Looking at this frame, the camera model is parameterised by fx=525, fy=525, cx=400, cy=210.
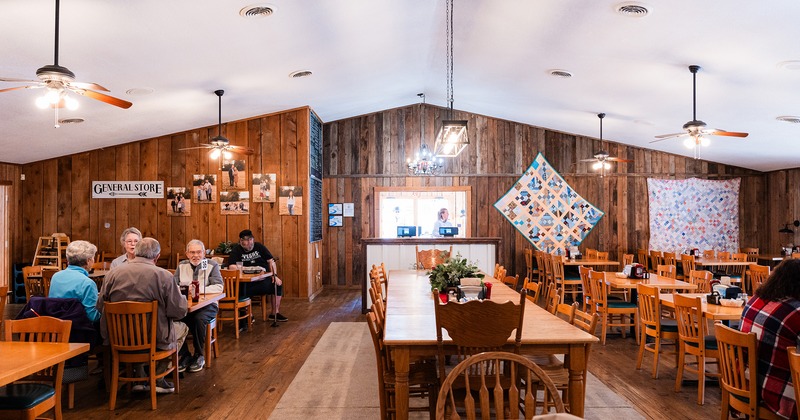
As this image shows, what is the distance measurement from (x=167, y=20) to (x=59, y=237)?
591 centimetres

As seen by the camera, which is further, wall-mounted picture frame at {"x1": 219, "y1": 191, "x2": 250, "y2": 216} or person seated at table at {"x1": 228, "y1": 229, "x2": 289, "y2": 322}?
wall-mounted picture frame at {"x1": 219, "y1": 191, "x2": 250, "y2": 216}

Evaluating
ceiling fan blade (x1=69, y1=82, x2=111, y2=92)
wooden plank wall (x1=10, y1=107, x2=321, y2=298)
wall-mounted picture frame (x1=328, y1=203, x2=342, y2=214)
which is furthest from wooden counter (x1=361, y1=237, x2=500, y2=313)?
ceiling fan blade (x1=69, y1=82, x2=111, y2=92)

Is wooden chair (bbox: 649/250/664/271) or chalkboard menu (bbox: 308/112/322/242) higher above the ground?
chalkboard menu (bbox: 308/112/322/242)

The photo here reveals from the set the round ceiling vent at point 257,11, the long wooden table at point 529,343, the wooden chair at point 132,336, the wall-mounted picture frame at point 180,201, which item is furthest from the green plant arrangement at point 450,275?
the wall-mounted picture frame at point 180,201

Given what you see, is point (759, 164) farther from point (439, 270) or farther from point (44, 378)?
point (44, 378)

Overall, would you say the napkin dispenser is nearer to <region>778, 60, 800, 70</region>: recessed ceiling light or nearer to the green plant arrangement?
the green plant arrangement

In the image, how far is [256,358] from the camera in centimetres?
525

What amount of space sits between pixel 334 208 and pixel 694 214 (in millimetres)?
7235

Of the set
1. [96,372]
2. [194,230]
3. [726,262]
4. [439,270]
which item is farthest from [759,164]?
[96,372]

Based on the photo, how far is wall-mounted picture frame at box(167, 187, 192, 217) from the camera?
9023 millimetres

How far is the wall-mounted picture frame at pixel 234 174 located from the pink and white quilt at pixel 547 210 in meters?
4.84

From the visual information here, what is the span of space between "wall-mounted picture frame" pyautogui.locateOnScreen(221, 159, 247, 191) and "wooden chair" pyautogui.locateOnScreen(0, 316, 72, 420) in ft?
19.0

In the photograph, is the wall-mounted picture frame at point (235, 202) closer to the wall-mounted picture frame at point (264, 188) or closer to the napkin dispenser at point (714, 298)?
the wall-mounted picture frame at point (264, 188)

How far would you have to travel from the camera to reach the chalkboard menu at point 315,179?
9.17m
